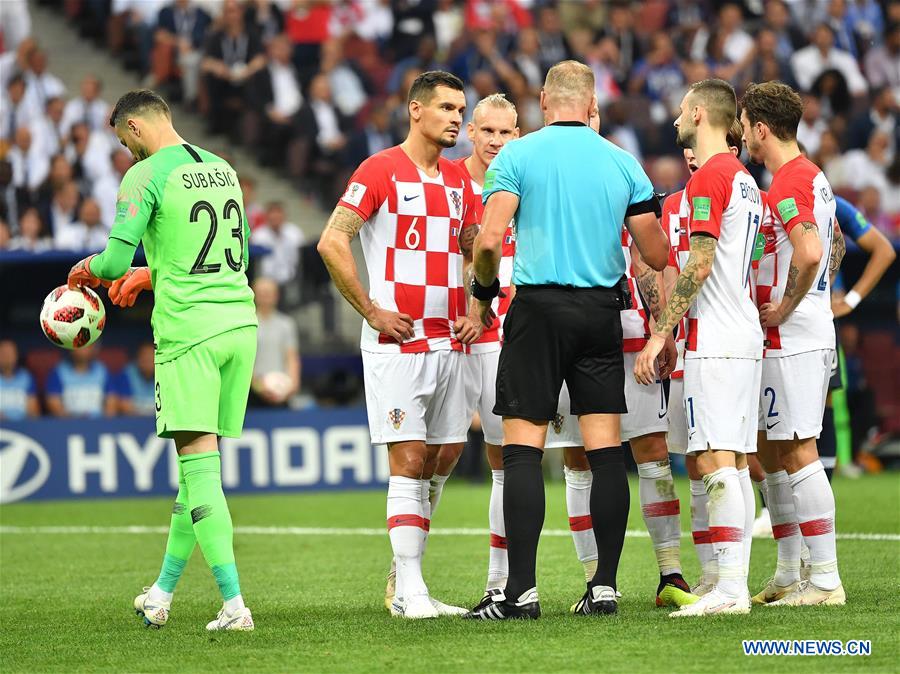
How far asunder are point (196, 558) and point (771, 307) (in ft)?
16.3

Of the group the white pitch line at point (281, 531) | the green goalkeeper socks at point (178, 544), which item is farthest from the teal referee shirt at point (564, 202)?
the white pitch line at point (281, 531)

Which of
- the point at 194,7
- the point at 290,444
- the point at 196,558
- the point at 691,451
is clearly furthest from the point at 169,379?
the point at 194,7

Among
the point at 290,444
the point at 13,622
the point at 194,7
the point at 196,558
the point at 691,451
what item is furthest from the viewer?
the point at 194,7

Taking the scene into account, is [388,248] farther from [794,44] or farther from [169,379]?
[794,44]

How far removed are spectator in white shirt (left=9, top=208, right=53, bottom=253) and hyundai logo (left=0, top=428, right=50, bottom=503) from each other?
103 inches

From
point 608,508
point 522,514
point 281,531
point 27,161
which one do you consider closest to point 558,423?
point 608,508

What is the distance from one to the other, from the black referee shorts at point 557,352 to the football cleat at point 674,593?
3.32ft

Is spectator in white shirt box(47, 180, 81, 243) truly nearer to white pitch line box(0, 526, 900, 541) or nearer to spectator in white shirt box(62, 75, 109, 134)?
spectator in white shirt box(62, 75, 109, 134)

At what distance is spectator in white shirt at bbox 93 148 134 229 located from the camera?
17.8 meters

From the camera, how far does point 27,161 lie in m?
18.0

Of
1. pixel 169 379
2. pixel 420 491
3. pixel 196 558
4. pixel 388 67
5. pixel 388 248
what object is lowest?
pixel 196 558

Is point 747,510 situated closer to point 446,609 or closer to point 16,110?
point 446,609

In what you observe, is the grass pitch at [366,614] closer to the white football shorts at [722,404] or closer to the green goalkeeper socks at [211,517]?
the green goalkeeper socks at [211,517]

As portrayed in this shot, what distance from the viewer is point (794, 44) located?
70.9 feet
